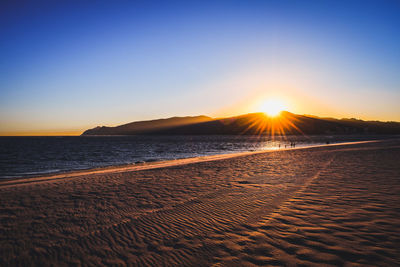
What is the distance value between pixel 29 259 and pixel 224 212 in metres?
5.26

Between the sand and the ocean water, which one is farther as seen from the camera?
the ocean water

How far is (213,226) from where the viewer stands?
562 centimetres

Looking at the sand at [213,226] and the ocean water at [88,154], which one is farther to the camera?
the ocean water at [88,154]

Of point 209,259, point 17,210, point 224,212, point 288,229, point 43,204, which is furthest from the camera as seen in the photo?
point 43,204

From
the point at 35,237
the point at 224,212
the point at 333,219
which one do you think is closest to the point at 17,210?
the point at 35,237

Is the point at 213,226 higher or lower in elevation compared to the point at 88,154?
higher

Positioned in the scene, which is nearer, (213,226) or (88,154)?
(213,226)

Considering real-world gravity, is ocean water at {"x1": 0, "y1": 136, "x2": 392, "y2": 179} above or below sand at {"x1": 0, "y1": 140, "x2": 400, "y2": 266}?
below

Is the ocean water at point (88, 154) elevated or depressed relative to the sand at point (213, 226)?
depressed

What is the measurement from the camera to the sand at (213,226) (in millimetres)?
4176

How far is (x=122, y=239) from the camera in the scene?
5.12m

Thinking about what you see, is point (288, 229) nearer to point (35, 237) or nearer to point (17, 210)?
point (35, 237)

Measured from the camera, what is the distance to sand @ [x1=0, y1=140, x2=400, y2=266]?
13.7 ft

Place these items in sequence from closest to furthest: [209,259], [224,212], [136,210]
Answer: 1. [209,259]
2. [224,212]
3. [136,210]
